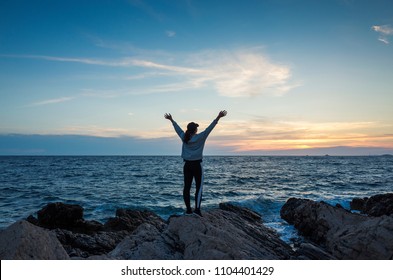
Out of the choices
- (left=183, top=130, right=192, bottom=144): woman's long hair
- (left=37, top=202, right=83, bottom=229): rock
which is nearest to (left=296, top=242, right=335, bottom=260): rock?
(left=183, top=130, right=192, bottom=144): woman's long hair

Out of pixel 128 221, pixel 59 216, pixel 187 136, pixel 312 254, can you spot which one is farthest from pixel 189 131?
pixel 59 216

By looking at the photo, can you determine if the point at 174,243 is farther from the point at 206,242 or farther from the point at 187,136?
the point at 187,136

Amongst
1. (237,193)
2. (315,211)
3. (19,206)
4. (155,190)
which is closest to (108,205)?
(19,206)

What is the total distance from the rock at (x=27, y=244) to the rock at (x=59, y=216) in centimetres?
815

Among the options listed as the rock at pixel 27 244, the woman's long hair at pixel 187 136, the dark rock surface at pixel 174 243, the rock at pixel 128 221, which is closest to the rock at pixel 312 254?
the dark rock surface at pixel 174 243

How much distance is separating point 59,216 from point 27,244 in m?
9.03

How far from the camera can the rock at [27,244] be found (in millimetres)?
5352

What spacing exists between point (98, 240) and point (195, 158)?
188 inches

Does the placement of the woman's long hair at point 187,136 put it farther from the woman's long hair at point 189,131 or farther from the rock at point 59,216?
the rock at point 59,216

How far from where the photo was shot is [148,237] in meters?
7.53

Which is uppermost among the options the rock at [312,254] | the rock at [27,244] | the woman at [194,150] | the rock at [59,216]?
the woman at [194,150]

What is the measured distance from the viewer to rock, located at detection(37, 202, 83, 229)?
13.6 m

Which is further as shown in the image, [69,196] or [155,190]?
[155,190]
